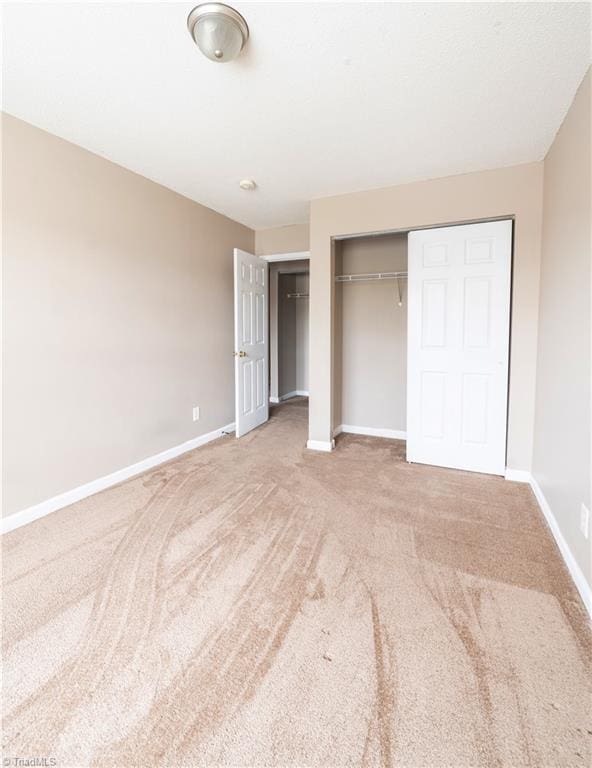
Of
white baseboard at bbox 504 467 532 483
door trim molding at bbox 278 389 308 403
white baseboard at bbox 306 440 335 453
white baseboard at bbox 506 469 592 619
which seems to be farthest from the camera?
door trim molding at bbox 278 389 308 403

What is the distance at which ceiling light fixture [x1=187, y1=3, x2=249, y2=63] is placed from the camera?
1456 millimetres

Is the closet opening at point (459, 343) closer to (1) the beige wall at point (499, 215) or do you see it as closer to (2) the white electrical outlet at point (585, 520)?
(1) the beige wall at point (499, 215)

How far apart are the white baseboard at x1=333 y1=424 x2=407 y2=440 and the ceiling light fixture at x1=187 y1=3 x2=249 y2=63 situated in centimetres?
327

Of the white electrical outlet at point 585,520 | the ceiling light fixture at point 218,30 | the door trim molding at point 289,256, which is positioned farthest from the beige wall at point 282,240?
the white electrical outlet at point 585,520

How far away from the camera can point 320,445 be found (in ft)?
12.2

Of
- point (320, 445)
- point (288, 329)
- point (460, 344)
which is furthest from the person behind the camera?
point (288, 329)

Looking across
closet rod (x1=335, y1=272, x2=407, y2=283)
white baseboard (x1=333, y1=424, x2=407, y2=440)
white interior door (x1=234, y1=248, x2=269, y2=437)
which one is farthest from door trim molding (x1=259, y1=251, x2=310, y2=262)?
white baseboard (x1=333, y1=424, x2=407, y2=440)

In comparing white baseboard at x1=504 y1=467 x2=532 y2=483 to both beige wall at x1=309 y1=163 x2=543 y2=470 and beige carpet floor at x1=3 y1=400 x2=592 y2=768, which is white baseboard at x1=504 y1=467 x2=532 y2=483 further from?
beige carpet floor at x1=3 y1=400 x2=592 y2=768

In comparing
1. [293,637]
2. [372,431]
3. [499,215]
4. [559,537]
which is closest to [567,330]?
[559,537]

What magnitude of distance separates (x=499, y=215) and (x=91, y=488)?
12.2ft

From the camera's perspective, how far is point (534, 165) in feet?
8.96

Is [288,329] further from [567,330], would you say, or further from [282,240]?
[567,330]

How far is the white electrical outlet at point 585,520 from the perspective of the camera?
1.65m

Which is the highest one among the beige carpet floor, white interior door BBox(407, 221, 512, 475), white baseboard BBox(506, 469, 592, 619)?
white interior door BBox(407, 221, 512, 475)
